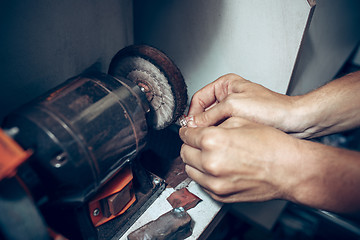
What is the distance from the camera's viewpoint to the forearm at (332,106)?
0.85 metres

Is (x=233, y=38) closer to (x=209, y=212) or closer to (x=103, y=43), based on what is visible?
(x=103, y=43)

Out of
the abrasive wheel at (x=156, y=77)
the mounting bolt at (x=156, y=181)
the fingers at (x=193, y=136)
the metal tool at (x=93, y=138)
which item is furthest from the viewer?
the mounting bolt at (x=156, y=181)

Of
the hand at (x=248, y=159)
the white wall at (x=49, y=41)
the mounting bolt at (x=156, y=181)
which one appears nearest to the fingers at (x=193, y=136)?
the hand at (x=248, y=159)

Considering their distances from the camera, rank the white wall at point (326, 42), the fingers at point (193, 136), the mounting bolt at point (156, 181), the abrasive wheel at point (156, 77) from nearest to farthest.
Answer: the fingers at point (193, 136) < the abrasive wheel at point (156, 77) < the mounting bolt at point (156, 181) < the white wall at point (326, 42)

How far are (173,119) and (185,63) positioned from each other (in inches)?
16.4

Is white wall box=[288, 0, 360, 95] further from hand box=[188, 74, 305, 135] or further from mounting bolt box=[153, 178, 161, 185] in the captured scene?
mounting bolt box=[153, 178, 161, 185]

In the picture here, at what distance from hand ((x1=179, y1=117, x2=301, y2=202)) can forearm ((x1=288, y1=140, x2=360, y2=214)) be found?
0.03 metres

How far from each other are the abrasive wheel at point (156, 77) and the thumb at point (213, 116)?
0.08 metres

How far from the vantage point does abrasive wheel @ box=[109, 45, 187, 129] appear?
31.6 inches

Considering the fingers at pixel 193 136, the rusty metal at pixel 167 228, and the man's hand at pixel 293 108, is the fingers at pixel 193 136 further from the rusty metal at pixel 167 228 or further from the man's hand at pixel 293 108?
the rusty metal at pixel 167 228

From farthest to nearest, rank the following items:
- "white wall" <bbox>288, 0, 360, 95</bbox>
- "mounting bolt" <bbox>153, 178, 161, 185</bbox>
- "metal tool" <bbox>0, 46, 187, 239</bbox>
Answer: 1. "white wall" <bbox>288, 0, 360, 95</bbox>
2. "mounting bolt" <bbox>153, 178, 161, 185</bbox>
3. "metal tool" <bbox>0, 46, 187, 239</bbox>

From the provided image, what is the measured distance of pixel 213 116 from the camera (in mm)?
833

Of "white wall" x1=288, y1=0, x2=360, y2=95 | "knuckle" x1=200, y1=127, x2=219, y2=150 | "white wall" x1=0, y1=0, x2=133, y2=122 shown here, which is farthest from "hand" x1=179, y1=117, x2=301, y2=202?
"white wall" x1=0, y1=0, x2=133, y2=122

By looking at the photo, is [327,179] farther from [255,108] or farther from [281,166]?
[255,108]
